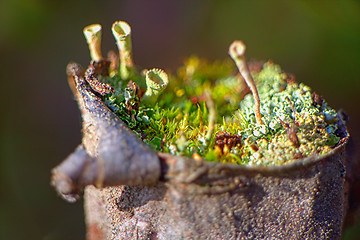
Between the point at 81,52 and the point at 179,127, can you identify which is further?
the point at 81,52

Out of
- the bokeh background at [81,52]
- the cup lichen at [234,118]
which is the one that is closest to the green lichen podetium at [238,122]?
the cup lichen at [234,118]

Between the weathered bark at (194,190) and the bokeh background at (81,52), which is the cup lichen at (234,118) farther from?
the bokeh background at (81,52)

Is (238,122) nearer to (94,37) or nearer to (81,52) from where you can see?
(94,37)

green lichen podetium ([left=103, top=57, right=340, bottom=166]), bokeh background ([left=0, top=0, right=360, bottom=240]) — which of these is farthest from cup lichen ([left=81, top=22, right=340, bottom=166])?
bokeh background ([left=0, top=0, right=360, bottom=240])

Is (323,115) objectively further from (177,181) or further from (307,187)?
(177,181)

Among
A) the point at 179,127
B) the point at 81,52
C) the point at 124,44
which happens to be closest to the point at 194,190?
the point at 179,127

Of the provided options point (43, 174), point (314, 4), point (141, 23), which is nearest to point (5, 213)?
point (43, 174)

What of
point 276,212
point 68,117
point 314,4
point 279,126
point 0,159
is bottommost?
point 276,212
